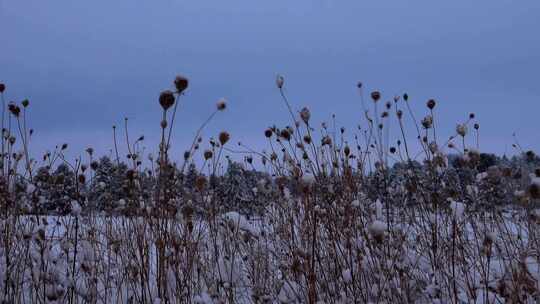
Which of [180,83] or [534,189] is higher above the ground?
[180,83]

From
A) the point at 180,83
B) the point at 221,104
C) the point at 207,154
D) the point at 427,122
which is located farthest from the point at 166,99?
the point at 427,122

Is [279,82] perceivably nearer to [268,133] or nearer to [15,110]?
[268,133]

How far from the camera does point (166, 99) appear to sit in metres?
1.31

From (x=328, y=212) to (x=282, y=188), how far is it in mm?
478

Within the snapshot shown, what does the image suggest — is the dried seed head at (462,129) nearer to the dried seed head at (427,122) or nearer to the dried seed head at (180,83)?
the dried seed head at (427,122)

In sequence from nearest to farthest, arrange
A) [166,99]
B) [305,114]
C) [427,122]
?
[166,99]
[305,114]
[427,122]

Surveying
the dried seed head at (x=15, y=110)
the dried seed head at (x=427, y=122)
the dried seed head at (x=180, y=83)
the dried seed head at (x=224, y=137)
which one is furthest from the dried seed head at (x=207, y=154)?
the dried seed head at (x=427, y=122)

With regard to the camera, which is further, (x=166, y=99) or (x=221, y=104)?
(x=221, y=104)

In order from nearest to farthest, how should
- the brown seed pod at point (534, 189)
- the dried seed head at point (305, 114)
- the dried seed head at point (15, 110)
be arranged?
1. the brown seed pod at point (534, 189)
2. the dried seed head at point (305, 114)
3. the dried seed head at point (15, 110)

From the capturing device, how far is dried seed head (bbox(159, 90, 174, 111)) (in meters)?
1.30

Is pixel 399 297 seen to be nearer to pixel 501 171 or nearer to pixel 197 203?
pixel 501 171

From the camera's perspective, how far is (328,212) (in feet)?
6.26

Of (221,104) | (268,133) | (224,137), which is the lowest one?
(224,137)

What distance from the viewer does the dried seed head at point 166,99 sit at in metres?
1.30
